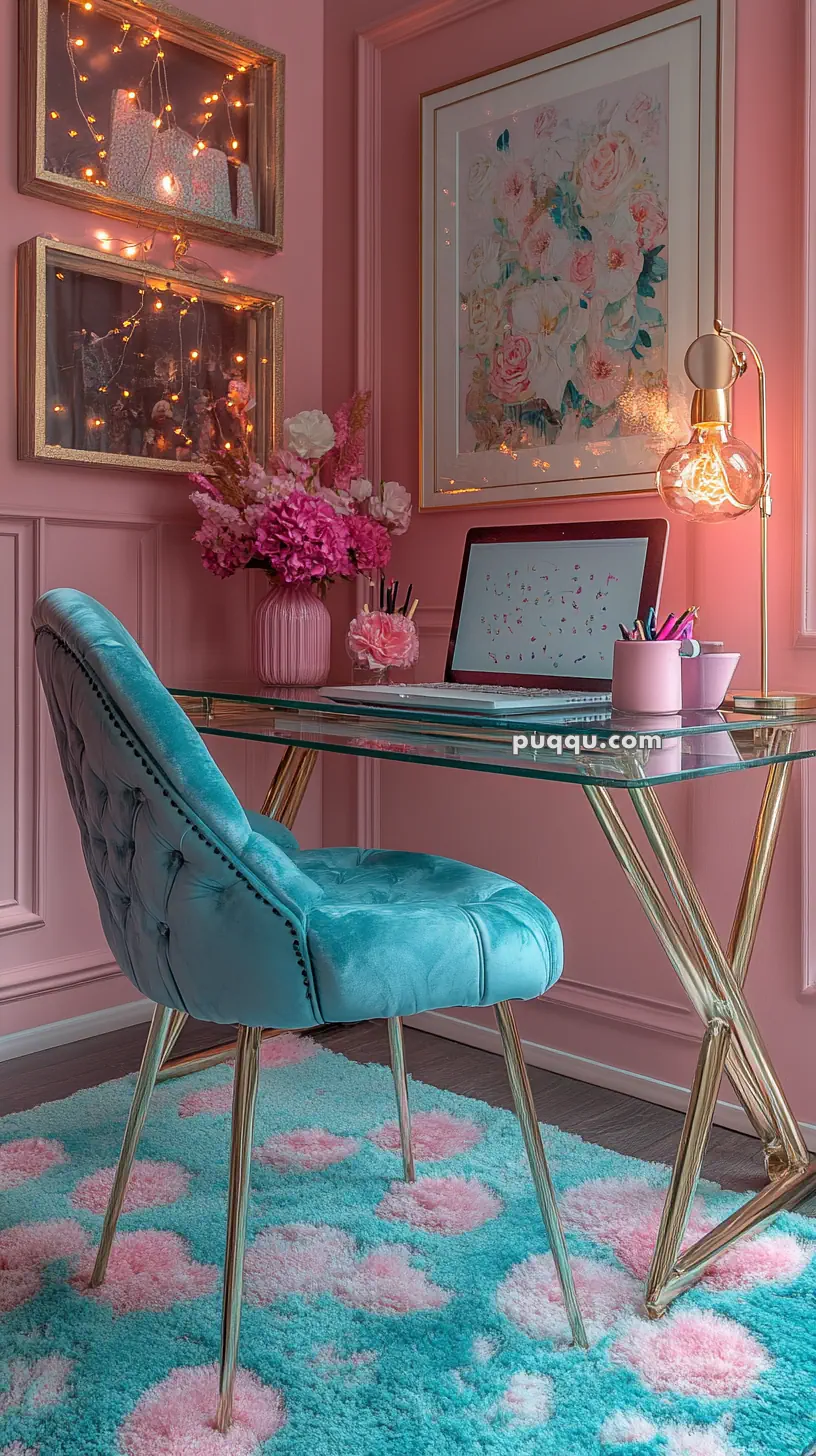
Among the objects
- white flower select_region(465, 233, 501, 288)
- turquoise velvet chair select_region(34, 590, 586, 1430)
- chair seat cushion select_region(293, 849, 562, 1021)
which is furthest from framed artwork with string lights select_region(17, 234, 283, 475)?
chair seat cushion select_region(293, 849, 562, 1021)

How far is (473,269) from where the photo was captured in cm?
244

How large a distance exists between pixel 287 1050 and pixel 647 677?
48.2 inches

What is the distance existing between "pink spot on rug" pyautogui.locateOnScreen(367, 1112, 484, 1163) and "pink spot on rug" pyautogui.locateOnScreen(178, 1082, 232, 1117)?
293 millimetres

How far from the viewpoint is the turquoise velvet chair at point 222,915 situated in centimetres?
119

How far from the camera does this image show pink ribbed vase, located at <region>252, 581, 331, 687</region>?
2.33m

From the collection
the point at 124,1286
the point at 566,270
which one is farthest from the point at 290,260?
the point at 124,1286

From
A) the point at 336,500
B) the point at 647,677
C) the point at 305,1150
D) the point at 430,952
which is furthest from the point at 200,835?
the point at 336,500

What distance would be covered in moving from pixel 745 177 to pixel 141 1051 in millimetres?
2019

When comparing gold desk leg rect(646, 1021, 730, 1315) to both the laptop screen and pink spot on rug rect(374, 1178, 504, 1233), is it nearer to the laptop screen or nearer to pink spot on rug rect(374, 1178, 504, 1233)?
pink spot on rug rect(374, 1178, 504, 1233)

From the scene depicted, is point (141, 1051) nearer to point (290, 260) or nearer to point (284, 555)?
point (284, 555)

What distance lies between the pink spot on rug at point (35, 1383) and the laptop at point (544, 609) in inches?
38.1

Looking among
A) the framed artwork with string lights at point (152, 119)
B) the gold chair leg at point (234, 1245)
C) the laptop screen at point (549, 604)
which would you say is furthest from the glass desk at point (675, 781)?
the framed artwork with string lights at point (152, 119)

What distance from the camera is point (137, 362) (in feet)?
7.96

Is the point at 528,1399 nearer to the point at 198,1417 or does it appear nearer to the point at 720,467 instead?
the point at 198,1417
